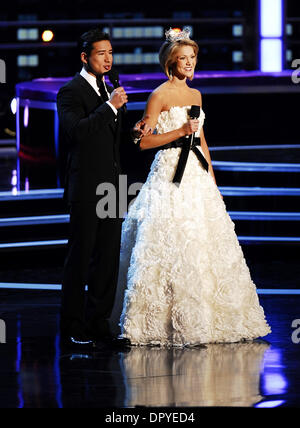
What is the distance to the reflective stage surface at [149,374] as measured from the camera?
405 centimetres

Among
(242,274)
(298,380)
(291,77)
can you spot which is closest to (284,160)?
(291,77)

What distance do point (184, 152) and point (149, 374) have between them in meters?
1.14

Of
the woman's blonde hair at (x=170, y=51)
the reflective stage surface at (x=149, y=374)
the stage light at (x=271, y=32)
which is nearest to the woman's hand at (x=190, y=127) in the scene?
the woman's blonde hair at (x=170, y=51)

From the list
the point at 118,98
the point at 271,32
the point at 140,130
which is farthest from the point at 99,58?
the point at 271,32

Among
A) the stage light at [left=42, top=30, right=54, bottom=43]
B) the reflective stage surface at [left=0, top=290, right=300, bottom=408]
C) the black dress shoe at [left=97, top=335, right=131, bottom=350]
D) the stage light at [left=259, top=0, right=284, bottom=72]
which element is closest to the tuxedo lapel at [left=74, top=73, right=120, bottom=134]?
the black dress shoe at [left=97, top=335, right=131, bottom=350]

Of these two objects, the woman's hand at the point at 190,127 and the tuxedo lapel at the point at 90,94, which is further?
the woman's hand at the point at 190,127

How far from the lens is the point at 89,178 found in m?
4.85

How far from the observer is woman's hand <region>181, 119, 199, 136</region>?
4.96m

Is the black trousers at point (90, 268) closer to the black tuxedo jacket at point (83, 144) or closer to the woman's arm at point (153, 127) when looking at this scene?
the black tuxedo jacket at point (83, 144)
